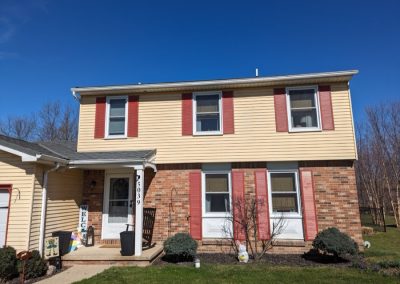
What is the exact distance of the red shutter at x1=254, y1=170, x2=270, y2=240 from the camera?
918 centimetres

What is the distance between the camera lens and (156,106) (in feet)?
34.4

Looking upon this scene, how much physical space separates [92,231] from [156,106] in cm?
482

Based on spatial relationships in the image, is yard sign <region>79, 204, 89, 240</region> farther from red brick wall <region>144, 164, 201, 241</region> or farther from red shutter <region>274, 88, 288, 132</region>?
red shutter <region>274, 88, 288, 132</region>

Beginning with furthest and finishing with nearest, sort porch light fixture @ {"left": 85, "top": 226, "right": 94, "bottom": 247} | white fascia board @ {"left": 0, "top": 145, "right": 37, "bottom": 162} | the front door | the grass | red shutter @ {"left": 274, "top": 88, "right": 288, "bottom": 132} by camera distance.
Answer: the front door < red shutter @ {"left": 274, "top": 88, "right": 288, "bottom": 132} < porch light fixture @ {"left": 85, "top": 226, "right": 94, "bottom": 247} < white fascia board @ {"left": 0, "top": 145, "right": 37, "bottom": 162} < the grass

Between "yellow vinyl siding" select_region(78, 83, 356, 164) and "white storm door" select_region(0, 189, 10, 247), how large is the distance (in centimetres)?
303

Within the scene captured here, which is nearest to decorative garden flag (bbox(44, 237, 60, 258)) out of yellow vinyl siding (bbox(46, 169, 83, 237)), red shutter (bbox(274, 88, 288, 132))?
yellow vinyl siding (bbox(46, 169, 83, 237))

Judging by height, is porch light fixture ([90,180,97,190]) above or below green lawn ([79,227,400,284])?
above

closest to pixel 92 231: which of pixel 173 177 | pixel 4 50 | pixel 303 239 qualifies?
pixel 173 177

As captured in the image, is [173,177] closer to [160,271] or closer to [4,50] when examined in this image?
[160,271]

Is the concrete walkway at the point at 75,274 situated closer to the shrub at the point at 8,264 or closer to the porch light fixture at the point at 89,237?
the shrub at the point at 8,264

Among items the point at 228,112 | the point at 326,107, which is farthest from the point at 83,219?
the point at 326,107

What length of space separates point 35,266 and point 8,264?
59cm

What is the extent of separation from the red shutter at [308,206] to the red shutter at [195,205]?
131 inches

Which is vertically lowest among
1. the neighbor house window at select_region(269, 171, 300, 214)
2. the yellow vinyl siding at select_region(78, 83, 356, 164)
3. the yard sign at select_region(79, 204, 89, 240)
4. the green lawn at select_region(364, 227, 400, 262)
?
the green lawn at select_region(364, 227, 400, 262)
